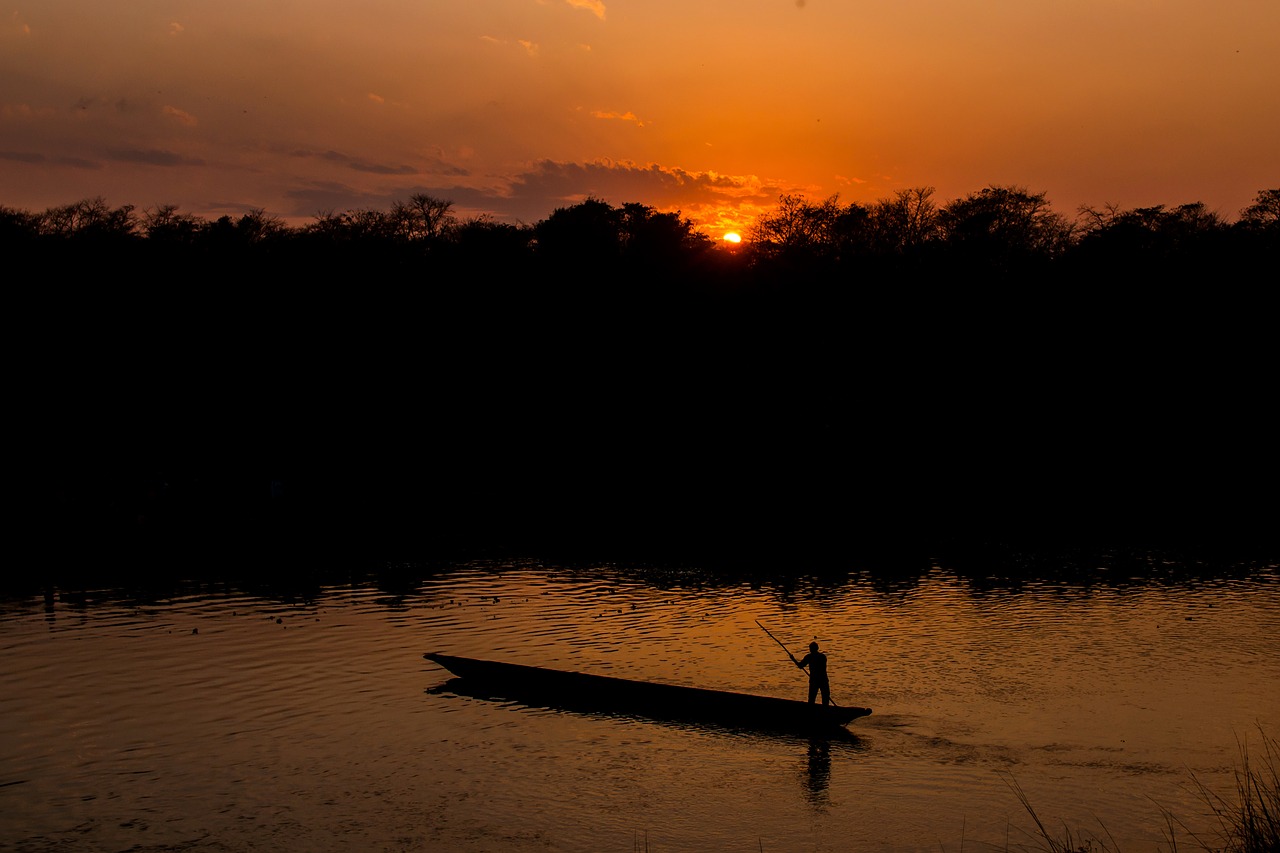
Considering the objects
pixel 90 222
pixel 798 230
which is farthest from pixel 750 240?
pixel 90 222

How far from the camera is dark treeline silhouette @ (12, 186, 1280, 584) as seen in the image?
9225 centimetres

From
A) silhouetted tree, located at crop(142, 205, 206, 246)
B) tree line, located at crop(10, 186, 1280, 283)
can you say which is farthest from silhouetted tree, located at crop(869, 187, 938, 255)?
silhouetted tree, located at crop(142, 205, 206, 246)

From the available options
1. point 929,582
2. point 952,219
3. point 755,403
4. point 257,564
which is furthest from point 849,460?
point 257,564

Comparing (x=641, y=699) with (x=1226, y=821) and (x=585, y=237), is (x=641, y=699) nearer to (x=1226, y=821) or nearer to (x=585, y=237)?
(x=1226, y=821)

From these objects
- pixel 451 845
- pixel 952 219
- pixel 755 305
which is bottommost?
pixel 451 845

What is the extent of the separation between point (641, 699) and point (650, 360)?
3084 inches

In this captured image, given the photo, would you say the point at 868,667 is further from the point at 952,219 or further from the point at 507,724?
the point at 952,219

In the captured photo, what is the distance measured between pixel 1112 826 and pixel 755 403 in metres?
82.9

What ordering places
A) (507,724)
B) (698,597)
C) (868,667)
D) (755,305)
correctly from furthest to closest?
(755,305), (698,597), (868,667), (507,724)

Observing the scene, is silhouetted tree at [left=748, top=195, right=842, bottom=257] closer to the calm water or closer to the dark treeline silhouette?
the dark treeline silhouette

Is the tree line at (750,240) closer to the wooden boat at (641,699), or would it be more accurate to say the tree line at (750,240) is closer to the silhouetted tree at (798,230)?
the silhouetted tree at (798,230)

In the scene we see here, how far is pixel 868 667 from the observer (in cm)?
3534

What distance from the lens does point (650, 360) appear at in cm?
10744

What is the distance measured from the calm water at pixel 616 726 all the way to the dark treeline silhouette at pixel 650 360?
3752 cm
